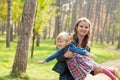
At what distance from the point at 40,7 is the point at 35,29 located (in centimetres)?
131

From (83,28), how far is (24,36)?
6439 millimetres

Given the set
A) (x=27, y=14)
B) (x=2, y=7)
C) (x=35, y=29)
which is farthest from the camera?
(x=2, y=7)

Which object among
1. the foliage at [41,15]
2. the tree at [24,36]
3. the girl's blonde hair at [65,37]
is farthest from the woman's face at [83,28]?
the foliage at [41,15]

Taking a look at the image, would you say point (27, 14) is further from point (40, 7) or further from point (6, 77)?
point (40, 7)

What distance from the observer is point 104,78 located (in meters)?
11.9

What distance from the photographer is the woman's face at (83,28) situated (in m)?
5.62

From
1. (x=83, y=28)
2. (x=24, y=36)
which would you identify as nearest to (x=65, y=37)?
(x=83, y=28)

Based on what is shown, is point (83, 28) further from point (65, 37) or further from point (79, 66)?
point (79, 66)

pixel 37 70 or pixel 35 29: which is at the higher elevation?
pixel 35 29

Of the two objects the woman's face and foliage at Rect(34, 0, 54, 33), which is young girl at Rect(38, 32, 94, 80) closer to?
the woman's face

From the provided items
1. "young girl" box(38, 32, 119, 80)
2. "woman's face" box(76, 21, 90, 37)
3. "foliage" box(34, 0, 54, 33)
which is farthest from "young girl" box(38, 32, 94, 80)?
"foliage" box(34, 0, 54, 33)

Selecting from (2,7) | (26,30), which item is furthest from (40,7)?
(2,7)

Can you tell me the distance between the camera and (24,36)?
38.9 ft

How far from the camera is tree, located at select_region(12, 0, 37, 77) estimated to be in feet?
38.3
